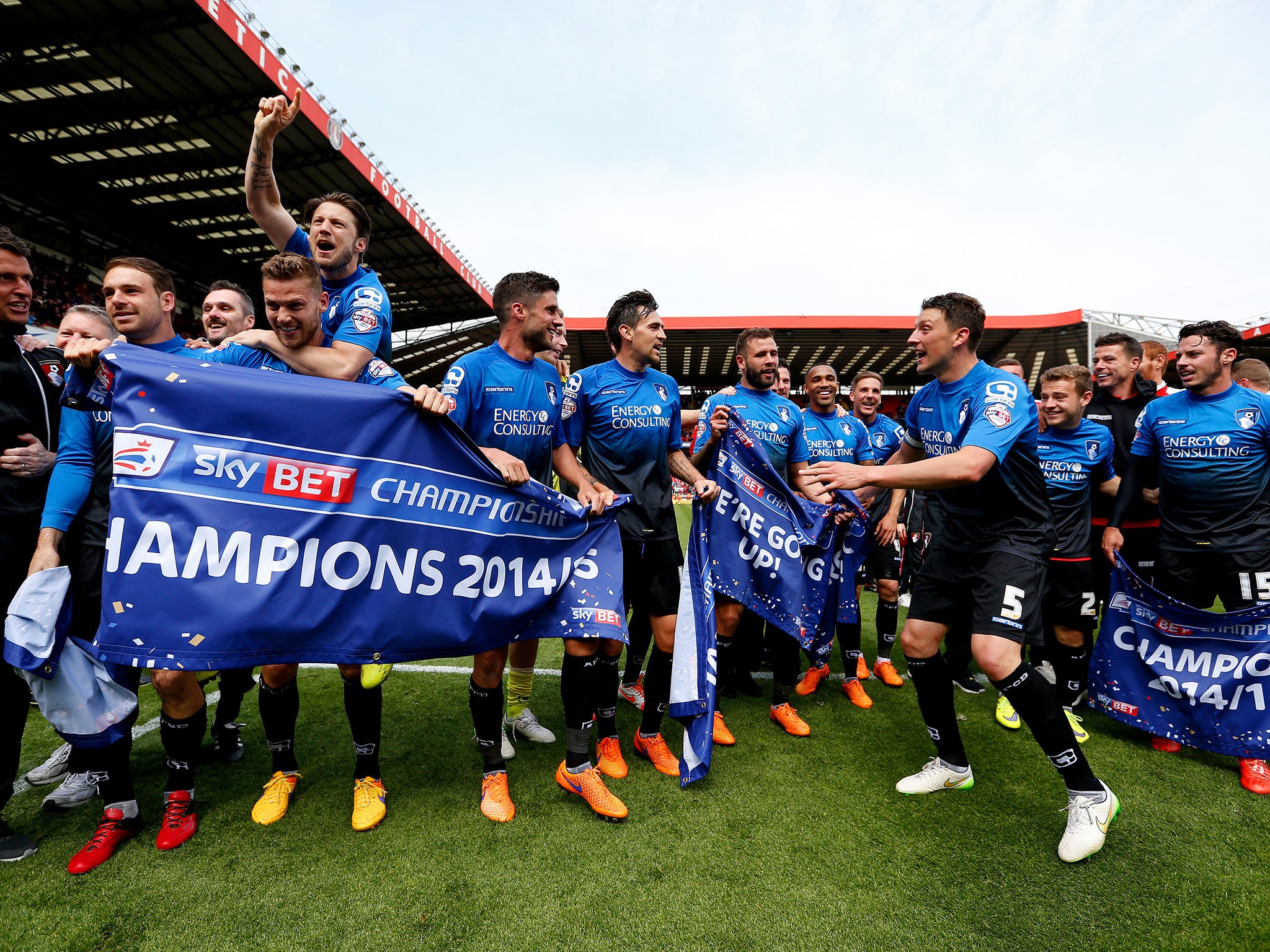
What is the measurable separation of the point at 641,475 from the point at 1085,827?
251cm

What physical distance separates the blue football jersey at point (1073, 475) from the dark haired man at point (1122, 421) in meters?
0.38

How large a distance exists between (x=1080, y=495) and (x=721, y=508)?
2501 millimetres

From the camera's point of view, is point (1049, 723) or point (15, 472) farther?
point (1049, 723)

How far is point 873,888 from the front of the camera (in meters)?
2.34

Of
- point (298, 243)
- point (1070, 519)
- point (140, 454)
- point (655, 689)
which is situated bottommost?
point (655, 689)

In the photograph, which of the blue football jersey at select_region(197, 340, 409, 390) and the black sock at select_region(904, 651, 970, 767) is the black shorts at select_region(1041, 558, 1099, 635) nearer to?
the black sock at select_region(904, 651, 970, 767)

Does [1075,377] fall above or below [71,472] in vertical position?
above

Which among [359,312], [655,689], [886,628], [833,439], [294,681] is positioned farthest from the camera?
[833,439]

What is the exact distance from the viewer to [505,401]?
303 cm

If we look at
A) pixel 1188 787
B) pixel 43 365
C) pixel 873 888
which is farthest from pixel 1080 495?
pixel 43 365

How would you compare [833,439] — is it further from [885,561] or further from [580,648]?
[580,648]

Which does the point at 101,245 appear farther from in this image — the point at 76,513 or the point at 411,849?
the point at 411,849

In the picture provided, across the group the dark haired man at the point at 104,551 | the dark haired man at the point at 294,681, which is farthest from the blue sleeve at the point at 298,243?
the dark haired man at the point at 104,551

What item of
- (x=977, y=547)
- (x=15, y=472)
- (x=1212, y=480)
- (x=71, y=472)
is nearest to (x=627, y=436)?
(x=977, y=547)
